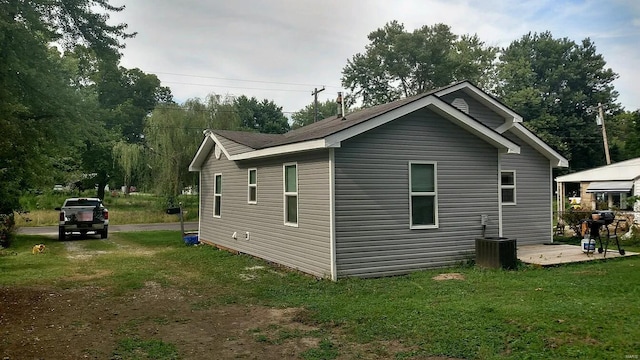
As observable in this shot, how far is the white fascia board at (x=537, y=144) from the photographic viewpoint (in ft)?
43.8

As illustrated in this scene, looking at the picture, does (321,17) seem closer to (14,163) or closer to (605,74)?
(14,163)

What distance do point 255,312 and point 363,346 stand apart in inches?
84.3

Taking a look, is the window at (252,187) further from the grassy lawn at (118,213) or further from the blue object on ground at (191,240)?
the grassy lawn at (118,213)

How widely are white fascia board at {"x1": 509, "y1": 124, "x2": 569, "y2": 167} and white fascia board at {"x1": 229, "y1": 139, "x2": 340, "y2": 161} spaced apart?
7.69m

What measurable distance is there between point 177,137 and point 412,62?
981 inches

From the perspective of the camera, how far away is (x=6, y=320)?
19.6 feet

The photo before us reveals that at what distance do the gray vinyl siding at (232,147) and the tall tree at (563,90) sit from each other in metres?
34.0

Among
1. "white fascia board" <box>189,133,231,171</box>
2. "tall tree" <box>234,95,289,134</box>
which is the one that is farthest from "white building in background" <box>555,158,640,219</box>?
"tall tree" <box>234,95,289,134</box>

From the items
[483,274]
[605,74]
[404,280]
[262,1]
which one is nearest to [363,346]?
[404,280]

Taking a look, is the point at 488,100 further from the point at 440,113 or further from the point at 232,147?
the point at 232,147

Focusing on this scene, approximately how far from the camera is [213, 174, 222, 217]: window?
45.7 feet

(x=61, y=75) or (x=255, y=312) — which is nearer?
(x=255, y=312)

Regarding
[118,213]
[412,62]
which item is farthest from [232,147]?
[412,62]

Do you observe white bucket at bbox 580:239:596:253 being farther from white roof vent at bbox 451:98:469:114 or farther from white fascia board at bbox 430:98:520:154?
white roof vent at bbox 451:98:469:114
